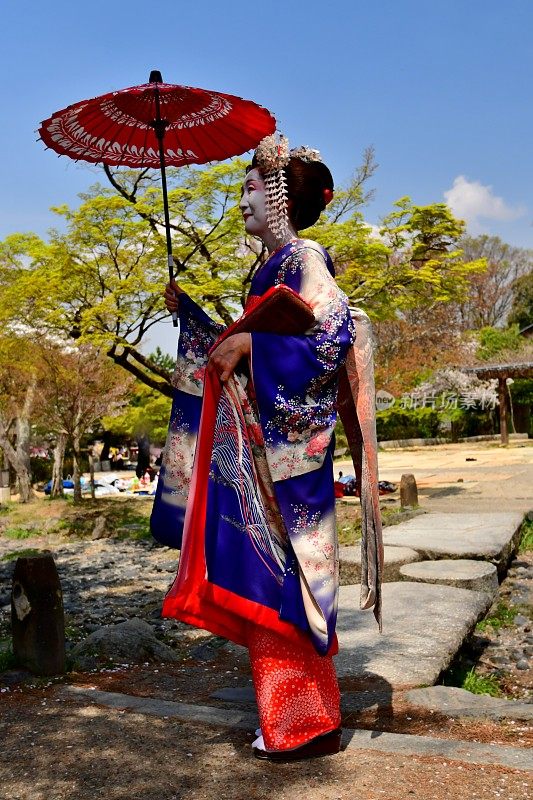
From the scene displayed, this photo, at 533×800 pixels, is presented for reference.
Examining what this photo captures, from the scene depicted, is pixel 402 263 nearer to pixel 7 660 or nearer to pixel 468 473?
pixel 468 473

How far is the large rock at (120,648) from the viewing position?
448 cm

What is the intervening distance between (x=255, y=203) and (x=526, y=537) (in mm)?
6929

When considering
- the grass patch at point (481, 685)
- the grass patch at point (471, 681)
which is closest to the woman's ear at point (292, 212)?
the grass patch at point (471, 681)

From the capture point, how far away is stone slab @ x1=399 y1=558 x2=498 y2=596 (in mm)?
5738

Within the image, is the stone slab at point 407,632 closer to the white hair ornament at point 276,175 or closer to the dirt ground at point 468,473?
the white hair ornament at point 276,175

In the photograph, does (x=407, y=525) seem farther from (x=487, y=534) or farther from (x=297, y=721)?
(x=297, y=721)

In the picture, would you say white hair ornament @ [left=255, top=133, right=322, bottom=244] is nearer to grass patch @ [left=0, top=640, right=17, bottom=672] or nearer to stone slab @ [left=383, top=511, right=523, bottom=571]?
grass patch @ [left=0, top=640, right=17, bottom=672]

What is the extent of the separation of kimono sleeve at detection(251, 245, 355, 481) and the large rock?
6.97ft

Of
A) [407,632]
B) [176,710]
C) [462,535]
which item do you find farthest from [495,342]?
[176,710]

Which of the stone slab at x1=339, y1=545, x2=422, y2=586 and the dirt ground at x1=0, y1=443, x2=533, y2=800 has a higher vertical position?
the stone slab at x1=339, y1=545, x2=422, y2=586

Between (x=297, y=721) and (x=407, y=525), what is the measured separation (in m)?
5.96

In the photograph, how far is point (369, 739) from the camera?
2.96 meters

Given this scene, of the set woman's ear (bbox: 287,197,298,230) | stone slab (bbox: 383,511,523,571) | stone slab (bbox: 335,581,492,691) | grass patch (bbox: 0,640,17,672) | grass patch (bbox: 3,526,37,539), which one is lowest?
grass patch (bbox: 3,526,37,539)

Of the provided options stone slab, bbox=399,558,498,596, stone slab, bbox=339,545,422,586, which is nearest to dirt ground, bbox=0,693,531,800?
stone slab, bbox=399,558,498,596
